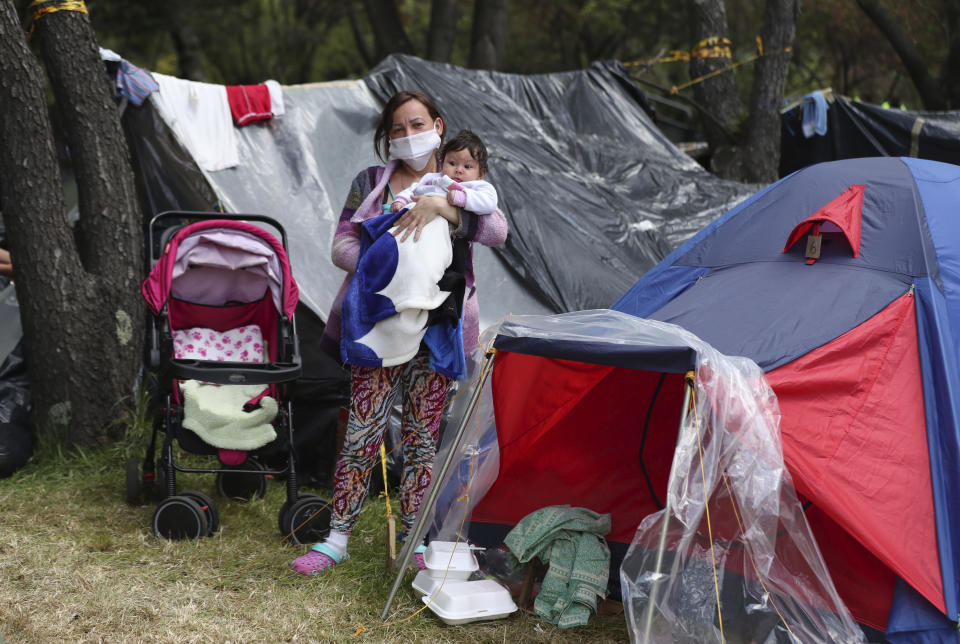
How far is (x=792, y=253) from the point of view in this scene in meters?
3.42

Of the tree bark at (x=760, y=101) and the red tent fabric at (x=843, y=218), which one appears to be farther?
the tree bark at (x=760, y=101)

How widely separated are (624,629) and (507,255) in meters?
2.40

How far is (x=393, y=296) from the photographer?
119 inches

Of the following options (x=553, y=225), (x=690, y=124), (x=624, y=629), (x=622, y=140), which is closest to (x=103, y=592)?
(x=624, y=629)

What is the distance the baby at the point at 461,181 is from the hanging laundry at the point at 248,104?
204 cm

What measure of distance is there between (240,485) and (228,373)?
81 centimetres

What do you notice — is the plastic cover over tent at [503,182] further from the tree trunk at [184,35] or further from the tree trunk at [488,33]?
the tree trunk at [184,35]

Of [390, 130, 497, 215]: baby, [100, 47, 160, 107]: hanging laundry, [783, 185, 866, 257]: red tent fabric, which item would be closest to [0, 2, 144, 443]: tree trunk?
[100, 47, 160, 107]: hanging laundry

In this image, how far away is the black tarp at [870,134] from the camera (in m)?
6.55

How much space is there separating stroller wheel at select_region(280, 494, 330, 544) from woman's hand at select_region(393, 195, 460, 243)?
3.79ft

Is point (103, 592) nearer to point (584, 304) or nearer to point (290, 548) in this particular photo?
point (290, 548)

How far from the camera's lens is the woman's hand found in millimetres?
3041

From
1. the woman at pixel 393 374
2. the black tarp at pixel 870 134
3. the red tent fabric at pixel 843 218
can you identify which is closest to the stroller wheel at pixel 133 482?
the woman at pixel 393 374

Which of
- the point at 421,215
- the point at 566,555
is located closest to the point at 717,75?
the point at 421,215
